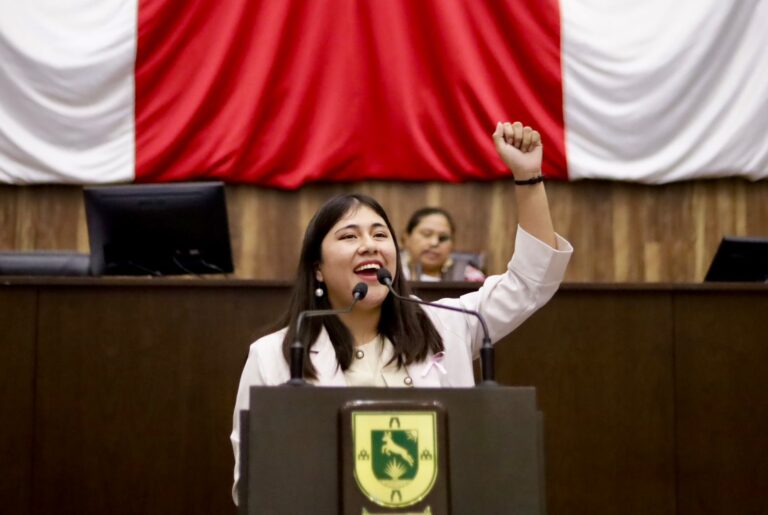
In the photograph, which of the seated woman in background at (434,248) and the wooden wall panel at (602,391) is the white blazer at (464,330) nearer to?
the wooden wall panel at (602,391)

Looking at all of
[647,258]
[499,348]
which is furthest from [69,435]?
[647,258]

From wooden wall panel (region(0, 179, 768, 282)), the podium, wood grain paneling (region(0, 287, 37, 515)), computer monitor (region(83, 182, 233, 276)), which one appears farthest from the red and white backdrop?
the podium

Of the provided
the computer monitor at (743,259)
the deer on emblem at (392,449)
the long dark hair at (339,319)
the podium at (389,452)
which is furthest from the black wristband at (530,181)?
the computer monitor at (743,259)

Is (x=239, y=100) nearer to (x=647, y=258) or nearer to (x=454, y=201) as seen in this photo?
(x=454, y=201)

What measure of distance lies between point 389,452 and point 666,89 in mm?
3268

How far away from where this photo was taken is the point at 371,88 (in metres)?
4.21

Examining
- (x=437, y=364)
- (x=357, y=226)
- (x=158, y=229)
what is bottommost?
(x=437, y=364)

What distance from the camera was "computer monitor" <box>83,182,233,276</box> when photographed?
3061 millimetres

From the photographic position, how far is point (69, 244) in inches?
170

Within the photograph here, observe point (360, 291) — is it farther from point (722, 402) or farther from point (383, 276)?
point (722, 402)

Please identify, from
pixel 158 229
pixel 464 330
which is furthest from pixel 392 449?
pixel 158 229

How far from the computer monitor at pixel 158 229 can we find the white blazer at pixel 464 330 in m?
1.27

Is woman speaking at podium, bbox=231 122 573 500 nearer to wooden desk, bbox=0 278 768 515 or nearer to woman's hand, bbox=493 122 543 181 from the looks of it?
woman's hand, bbox=493 122 543 181

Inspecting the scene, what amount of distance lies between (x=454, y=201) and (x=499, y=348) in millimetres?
1641
